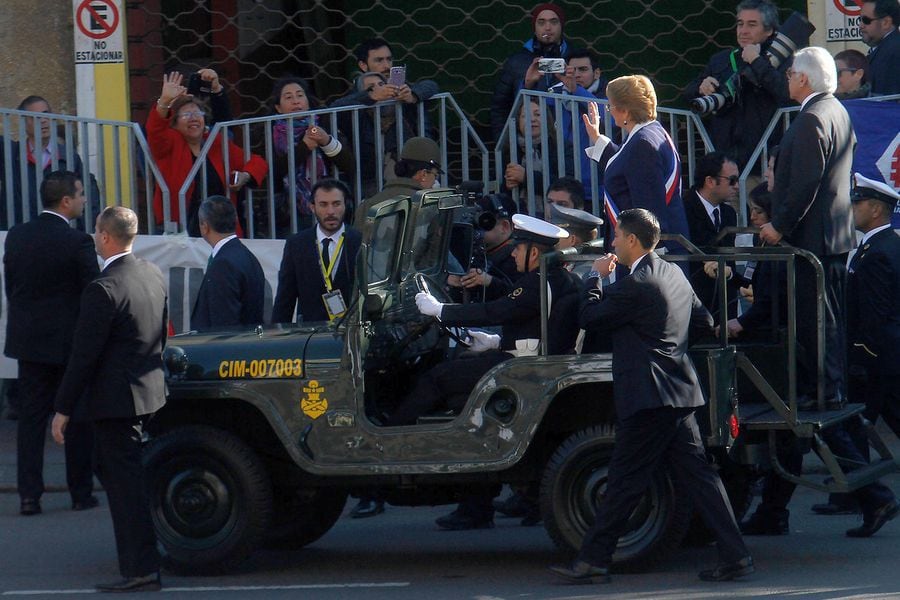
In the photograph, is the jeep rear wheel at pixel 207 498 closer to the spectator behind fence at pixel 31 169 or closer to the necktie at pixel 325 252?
the necktie at pixel 325 252

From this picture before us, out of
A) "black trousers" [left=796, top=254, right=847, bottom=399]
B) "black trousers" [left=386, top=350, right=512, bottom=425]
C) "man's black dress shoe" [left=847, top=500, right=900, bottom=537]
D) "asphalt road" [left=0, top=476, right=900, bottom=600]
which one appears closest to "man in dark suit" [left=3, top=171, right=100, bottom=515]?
"asphalt road" [left=0, top=476, right=900, bottom=600]

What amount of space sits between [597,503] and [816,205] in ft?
6.58

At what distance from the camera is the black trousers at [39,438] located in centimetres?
930

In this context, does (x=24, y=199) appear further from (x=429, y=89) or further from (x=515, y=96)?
(x=515, y=96)

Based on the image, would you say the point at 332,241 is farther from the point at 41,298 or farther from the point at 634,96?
the point at 634,96

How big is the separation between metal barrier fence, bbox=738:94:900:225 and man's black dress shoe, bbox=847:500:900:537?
2968 mm

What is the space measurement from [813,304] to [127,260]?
334 cm

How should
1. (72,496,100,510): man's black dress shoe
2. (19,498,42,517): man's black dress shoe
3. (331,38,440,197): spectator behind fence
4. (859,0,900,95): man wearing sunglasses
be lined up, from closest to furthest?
(19,498,42,517): man's black dress shoe, (72,496,100,510): man's black dress shoe, (859,0,900,95): man wearing sunglasses, (331,38,440,197): spectator behind fence

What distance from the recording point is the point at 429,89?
36.4 ft

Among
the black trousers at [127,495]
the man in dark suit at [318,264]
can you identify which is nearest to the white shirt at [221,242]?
the man in dark suit at [318,264]

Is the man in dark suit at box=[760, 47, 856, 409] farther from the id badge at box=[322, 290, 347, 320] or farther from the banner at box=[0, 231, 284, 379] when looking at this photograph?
the banner at box=[0, 231, 284, 379]

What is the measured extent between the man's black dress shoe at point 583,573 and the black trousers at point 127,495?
74.4 inches

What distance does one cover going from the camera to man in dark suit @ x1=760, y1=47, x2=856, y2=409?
25.7 ft

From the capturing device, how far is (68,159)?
10898 millimetres
